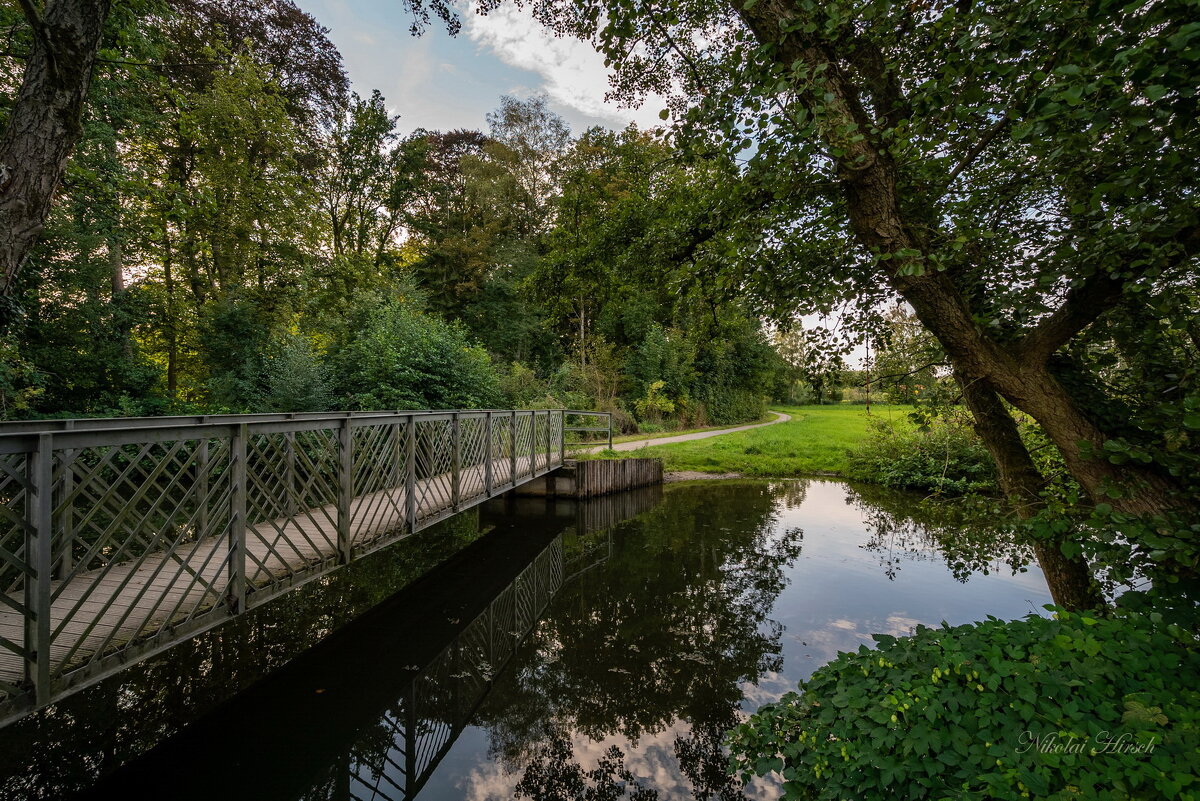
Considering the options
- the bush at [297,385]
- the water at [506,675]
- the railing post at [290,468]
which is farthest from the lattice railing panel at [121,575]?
the bush at [297,385]

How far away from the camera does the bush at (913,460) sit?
1141cm

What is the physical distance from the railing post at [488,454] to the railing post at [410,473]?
2101 mm

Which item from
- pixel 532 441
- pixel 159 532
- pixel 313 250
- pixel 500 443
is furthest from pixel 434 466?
pixel 313 250

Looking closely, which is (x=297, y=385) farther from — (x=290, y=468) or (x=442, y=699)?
(x=442, y=699)

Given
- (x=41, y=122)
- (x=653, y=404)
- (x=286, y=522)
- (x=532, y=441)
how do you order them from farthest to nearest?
(x=653, y=404) → (x=532, y=441) → (x=286, y=522) → (x=41, y=122)

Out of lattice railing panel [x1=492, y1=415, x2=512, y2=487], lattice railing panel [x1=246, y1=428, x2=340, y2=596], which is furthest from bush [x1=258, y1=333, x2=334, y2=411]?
lattice railing panel [x1=246, y1=428, x2=340, y2=596]

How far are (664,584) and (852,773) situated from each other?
4.68m

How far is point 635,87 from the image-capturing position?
18.4 ft

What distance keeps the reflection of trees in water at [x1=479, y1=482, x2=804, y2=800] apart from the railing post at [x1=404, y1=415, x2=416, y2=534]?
1.95 m

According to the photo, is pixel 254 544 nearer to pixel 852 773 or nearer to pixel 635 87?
pixel 852 773

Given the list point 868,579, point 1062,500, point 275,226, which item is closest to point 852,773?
point 1062,500

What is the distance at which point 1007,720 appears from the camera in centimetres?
224

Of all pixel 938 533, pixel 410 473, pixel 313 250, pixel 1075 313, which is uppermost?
pixel 313 250

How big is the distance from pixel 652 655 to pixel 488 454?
3.78 meters
